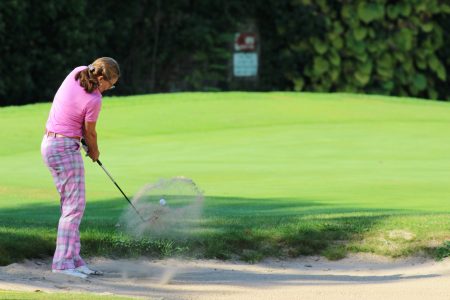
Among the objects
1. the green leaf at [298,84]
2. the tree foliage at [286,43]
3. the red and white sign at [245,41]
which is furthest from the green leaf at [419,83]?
the red and white sign at [245,41]

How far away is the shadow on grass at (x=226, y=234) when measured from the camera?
371 inches

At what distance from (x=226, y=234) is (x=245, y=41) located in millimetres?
21106

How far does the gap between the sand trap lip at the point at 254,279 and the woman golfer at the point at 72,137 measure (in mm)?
269

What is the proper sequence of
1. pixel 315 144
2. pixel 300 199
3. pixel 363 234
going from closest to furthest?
pixel 363 234 → pixel 300 199 → pixel 315 144

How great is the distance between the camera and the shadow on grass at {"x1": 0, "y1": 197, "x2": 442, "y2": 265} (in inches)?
371

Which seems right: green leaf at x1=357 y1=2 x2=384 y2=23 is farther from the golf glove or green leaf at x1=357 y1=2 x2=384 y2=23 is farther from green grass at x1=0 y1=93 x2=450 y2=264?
the golf glove

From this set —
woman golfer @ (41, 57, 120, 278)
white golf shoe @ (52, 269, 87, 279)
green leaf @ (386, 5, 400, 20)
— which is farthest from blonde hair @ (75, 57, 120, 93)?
green leaf @ (386, 5, 400, 20)

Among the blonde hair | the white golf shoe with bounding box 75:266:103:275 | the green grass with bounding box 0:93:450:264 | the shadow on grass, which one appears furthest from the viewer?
the green grass with bounding box 0:93:450:264

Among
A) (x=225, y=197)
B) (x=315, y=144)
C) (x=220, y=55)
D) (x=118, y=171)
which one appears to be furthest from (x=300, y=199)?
(x=220, y=55)

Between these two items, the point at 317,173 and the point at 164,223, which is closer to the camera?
the point at 164,223

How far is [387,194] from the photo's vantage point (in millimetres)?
12398

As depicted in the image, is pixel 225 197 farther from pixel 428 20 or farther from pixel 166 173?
pixel 428 20

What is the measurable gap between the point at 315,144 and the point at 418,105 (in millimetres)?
6272

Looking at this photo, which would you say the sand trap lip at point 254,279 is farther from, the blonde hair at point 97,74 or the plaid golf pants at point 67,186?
the blonde hair at point 97,74
